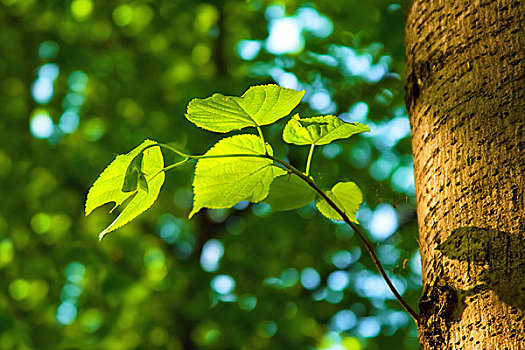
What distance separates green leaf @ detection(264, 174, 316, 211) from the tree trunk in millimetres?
152

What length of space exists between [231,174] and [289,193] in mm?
107

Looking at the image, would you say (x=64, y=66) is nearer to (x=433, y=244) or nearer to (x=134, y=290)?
(x=134, y=290)

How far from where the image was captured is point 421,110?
2.43ft

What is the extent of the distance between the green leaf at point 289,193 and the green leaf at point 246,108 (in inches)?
4.5

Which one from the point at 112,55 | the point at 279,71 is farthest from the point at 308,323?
the point at 112,55

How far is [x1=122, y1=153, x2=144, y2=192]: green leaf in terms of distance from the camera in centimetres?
54

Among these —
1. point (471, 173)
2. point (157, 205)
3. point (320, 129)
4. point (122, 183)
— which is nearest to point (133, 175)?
point (122, 183)

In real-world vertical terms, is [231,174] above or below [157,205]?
below

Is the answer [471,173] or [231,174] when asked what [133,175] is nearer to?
[231,174]

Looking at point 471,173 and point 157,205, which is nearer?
point 471,173

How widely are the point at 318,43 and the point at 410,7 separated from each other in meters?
2.72

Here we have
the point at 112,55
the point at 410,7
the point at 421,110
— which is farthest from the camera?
the point at 112,55

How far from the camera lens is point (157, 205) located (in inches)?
218

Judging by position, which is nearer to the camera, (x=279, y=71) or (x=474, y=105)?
(x=474, y=105)
